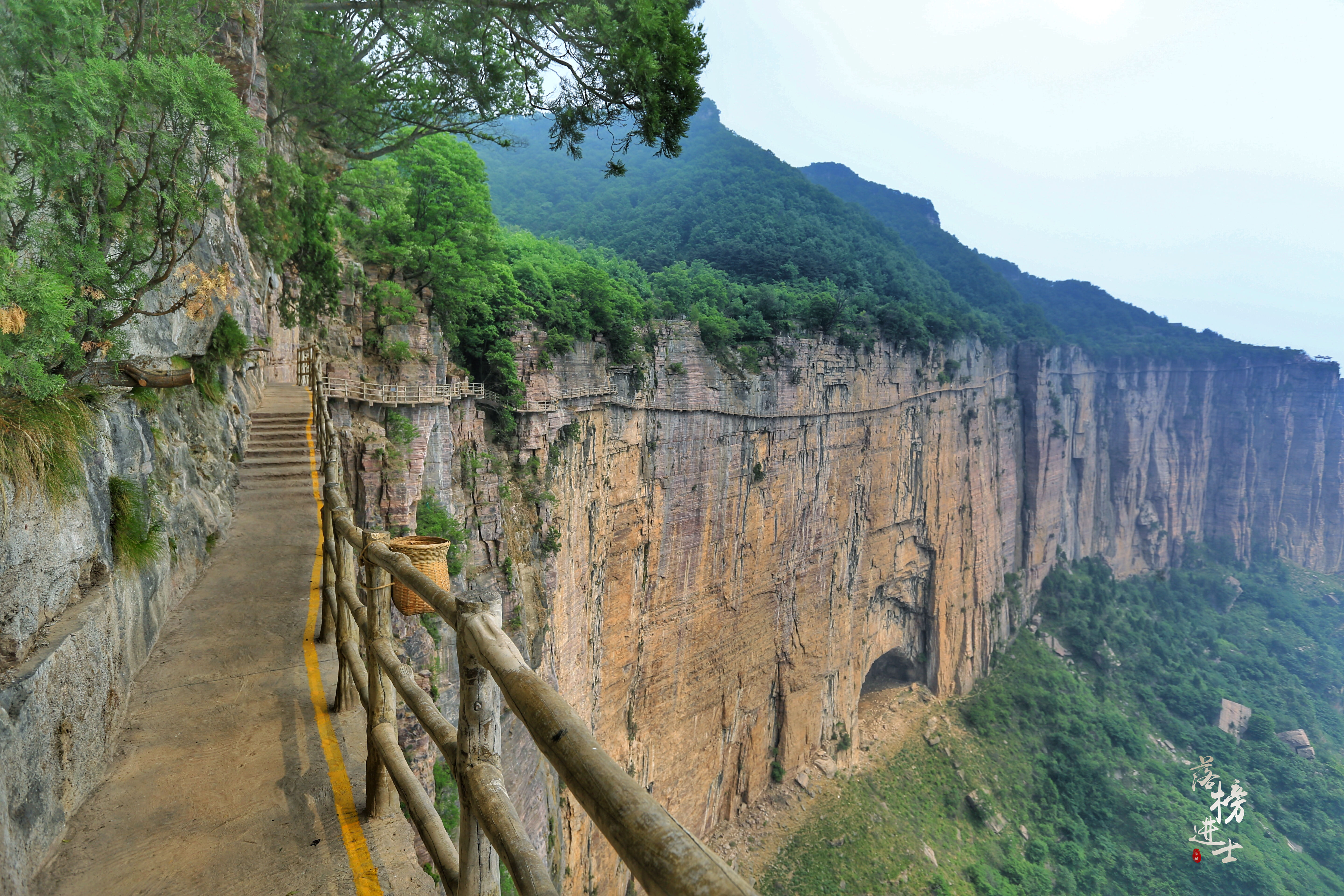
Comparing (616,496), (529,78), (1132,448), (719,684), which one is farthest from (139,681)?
(1132,448)

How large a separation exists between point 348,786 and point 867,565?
1154 inches

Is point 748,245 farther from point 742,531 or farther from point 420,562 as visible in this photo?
point 420,562

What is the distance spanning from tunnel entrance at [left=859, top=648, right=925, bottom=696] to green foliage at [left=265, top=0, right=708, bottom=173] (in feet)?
102

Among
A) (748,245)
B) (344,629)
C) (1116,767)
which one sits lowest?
(1116,767)

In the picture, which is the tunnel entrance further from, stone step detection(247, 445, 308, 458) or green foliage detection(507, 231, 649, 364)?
stone step detection(247, 445, 308, 458)

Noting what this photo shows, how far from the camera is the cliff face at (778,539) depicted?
18719 millimetres

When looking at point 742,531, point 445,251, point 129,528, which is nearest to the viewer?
point 129,528

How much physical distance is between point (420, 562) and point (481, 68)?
736cm

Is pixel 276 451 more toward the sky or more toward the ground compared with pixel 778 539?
more toward the sky

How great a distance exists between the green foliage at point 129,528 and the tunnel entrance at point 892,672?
33128 millimetres

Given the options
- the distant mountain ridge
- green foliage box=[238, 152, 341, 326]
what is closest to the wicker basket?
green foliage box=[238, 152, 341, 326]

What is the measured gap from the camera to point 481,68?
344 inches

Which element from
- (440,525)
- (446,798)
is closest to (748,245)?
(440,525)

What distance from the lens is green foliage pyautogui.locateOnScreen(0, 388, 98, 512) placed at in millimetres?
3455
